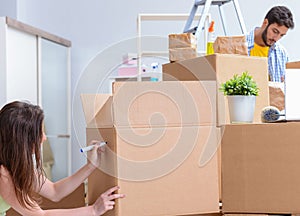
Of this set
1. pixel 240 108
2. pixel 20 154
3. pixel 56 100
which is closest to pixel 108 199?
pixel 20 154

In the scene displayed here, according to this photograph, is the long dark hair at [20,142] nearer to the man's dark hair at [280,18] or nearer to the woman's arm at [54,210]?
the woman's arm at [54,210]

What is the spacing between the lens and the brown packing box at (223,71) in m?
1.51

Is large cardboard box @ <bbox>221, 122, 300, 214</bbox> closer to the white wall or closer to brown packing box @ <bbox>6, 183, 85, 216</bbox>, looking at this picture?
brown packing box @ <bbox>6, 183, 85, 216</bbox>

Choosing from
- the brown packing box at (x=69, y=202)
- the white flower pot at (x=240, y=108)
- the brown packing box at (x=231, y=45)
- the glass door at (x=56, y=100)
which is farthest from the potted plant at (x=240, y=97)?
the glass door at (x=56, y=100)

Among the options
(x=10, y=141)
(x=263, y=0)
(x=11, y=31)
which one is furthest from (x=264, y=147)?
(x=263, y=0)

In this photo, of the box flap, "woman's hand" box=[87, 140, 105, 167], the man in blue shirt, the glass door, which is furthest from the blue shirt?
the glass door

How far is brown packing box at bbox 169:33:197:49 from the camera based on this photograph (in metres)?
1.80

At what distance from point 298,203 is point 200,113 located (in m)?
0.32

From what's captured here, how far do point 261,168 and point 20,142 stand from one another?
24.3 inches

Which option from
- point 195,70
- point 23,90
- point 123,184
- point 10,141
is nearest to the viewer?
point 123,184

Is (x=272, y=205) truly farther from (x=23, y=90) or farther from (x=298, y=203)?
(x=23, y=90)

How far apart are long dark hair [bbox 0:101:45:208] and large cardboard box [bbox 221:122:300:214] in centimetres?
50

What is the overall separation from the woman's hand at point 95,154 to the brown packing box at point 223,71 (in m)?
0.31

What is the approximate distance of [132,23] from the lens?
13.5 ft
